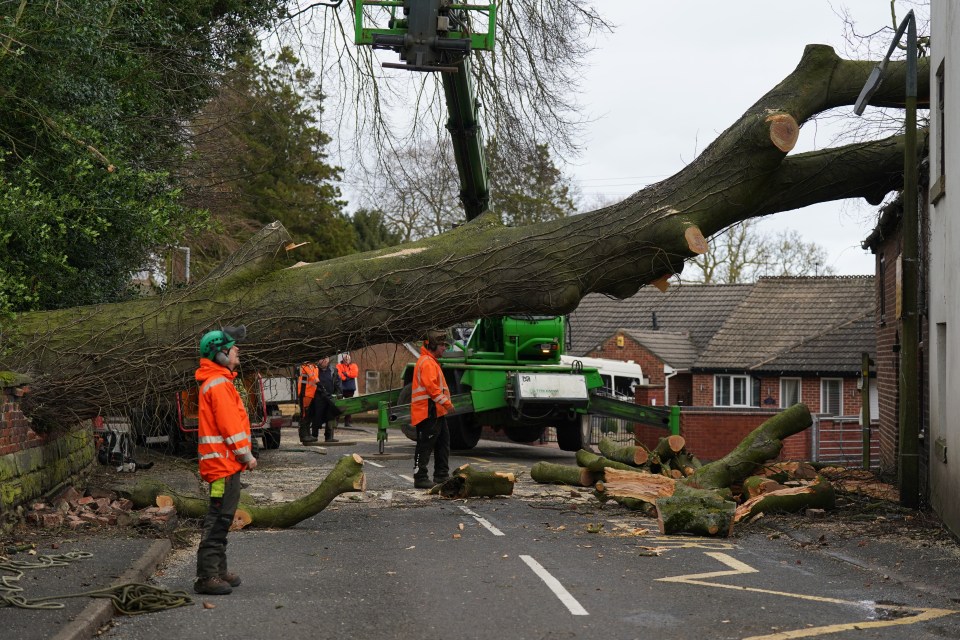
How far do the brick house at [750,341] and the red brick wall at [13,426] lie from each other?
21054 mm

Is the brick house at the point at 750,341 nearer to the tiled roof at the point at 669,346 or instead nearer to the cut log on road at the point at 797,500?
the tiled roof at the point at 669,346

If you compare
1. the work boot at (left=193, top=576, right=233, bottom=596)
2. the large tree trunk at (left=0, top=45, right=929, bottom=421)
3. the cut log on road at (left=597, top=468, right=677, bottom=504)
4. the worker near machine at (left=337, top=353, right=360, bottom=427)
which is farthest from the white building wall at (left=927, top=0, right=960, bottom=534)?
the worker near machine at (left=337, top=353, right=360, bottom=427)

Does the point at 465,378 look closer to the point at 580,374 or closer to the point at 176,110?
the point at 580,374

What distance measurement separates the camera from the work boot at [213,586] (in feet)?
24.3

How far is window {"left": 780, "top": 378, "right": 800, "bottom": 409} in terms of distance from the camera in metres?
35.1

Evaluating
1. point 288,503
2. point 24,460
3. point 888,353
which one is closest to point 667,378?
point 888,353

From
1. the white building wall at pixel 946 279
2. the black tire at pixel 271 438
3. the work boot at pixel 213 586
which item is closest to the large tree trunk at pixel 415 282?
the white building wall at pixel 946 279

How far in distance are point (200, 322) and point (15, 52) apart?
2967 mm

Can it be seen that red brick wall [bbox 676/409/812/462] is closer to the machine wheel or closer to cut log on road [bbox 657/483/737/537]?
the machine wheel

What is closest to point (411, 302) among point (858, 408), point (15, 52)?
point (15, 52)

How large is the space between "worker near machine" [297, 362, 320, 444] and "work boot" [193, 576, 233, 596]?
13765 mm

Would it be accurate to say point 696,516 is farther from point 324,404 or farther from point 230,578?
point 324,404

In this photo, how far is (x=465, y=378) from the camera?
19516 mm

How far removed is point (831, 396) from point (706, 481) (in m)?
22.8
